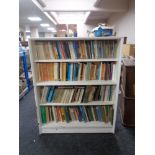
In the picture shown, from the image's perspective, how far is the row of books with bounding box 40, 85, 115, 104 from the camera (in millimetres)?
1961

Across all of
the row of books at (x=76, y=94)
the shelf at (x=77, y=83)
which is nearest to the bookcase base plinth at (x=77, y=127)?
the row of books at (x=76, y=94)

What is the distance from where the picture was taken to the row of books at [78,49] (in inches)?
72.0

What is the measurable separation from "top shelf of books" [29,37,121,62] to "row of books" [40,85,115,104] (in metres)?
0.44

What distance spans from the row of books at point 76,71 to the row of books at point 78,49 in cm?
11

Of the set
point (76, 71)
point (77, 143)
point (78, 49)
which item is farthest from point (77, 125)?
point (78, 49)

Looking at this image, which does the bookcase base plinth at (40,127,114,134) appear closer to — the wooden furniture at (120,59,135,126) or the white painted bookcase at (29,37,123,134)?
the white painted bookcase at (29,37,123,134)

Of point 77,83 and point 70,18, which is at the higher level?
point 70,18

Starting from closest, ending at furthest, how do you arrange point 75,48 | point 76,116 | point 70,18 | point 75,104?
point 75,48
point 75,104
point 76,116
point 70,18

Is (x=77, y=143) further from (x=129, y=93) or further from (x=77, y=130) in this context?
(x=129, y=93)

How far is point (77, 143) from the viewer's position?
73.7 inches

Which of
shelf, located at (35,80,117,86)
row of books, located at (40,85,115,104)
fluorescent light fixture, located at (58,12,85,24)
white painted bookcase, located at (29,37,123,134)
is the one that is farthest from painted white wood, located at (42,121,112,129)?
fluorescent light fixture, located at (58,12,85,24)

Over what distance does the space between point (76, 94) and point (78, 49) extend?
2.12 feet

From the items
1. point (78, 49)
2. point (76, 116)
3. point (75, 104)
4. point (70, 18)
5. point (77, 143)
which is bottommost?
point (77, 143)
